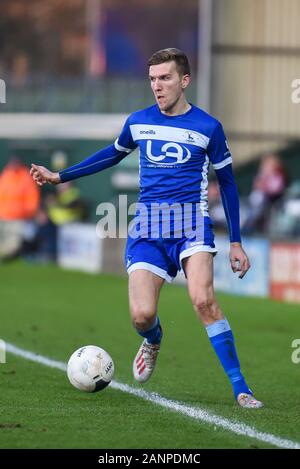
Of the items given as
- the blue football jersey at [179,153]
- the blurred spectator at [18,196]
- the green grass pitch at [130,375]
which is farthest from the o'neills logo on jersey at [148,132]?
the blurred spectator at [18,196]

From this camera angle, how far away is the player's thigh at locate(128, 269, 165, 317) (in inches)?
309

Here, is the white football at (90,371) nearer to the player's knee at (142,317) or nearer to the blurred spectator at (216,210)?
the player's knee at (142,317)

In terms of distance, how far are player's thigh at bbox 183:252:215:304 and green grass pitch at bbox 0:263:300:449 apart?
2.34 feet

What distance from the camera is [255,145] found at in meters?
24.8

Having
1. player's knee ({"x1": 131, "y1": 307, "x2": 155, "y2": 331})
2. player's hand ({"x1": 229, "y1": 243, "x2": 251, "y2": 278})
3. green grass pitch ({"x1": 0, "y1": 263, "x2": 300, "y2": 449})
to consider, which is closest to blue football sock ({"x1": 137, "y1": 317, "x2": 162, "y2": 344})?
player's knee ({"x1": 131, "y1": 307, "x2": 155, "y2": 331})

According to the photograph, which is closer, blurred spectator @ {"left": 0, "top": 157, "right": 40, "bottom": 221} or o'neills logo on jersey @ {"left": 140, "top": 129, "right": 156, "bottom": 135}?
o'neills logo on jersey @ {"left": 140, "top": 129, "right": 156, "bottom": 135}

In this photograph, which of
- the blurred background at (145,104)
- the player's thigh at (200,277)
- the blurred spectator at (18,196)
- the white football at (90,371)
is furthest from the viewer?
the blurred spectator at (18,196)

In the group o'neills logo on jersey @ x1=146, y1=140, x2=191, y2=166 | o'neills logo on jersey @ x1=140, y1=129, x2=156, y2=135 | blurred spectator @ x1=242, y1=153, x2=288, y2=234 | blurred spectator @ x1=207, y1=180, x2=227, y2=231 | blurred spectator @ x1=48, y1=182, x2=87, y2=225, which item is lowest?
blurred spectator @ x1=48, y1=182, x2=87, y2=225

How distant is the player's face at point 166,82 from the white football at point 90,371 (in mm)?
1694

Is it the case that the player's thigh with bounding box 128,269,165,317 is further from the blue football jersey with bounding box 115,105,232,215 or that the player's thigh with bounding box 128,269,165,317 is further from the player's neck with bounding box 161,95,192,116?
the player's neck with bounding box 161,95,192,116

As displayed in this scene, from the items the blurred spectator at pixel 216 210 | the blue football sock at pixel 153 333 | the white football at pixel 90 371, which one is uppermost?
the blue football sock at pixel 153 333

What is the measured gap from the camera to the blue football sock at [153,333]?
8180 mm

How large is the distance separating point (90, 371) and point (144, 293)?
669 millimetres

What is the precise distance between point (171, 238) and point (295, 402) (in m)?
1.39
